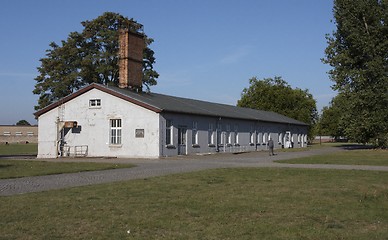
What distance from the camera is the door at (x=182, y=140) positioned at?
115ft

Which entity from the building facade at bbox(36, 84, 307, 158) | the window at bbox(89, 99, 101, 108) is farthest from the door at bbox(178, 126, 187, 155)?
the window at bbox(89, 99, 101, 108)

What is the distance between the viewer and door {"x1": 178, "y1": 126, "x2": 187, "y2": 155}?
35.0m

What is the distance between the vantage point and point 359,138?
149 ft

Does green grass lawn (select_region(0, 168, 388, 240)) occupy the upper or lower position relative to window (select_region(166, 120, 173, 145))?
lower

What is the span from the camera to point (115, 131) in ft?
113

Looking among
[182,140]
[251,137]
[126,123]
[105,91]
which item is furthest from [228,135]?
[105,91]

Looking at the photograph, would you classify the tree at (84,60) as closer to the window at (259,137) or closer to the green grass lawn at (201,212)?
the window at (259,137)

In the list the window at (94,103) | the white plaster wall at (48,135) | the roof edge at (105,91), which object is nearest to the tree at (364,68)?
the roof edge at (105,91)

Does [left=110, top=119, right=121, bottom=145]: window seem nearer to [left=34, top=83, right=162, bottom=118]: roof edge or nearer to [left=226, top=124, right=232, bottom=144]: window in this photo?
[left=34, top=83, right=162, bottom=118]: roof edge

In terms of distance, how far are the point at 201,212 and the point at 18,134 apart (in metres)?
110

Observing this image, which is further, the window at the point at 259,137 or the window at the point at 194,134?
the window at the point at 259,137

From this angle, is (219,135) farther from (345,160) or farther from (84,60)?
(84,60)

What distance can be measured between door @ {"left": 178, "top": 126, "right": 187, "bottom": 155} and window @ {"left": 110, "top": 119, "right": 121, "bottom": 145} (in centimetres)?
443

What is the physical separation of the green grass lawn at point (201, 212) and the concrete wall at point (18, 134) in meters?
103
